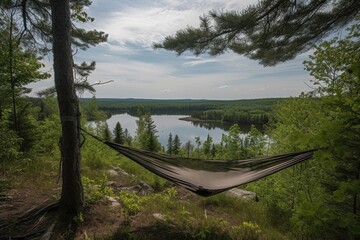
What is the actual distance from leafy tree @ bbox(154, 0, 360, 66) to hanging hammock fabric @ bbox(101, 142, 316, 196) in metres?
1.12

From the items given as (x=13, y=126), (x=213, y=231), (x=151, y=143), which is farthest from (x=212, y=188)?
(x=151, y=143)

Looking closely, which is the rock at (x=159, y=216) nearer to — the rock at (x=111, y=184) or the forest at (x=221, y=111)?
the rock at (x=111, y=184)

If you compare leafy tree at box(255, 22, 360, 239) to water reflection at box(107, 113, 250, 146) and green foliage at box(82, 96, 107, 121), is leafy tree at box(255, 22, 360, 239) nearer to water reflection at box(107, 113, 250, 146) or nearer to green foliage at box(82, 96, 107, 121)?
green foliage at box(82, 96, 107, 121)

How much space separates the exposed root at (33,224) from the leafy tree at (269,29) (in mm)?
1887

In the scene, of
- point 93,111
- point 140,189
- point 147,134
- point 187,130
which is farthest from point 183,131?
point 140,189

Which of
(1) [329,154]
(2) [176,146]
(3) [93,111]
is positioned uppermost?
(1) [329,154]

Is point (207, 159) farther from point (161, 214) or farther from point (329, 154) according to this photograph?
point (329, 154)

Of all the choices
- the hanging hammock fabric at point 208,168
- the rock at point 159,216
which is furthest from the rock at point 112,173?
the hanging hammock fabric at point 208,168

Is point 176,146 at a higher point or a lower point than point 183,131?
higher

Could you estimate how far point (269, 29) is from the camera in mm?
2191

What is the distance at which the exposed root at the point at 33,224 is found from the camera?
186 cm

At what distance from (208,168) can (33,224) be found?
1.66 meters

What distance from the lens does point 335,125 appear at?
1110 mm

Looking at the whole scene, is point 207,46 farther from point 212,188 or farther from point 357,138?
point 357,138
